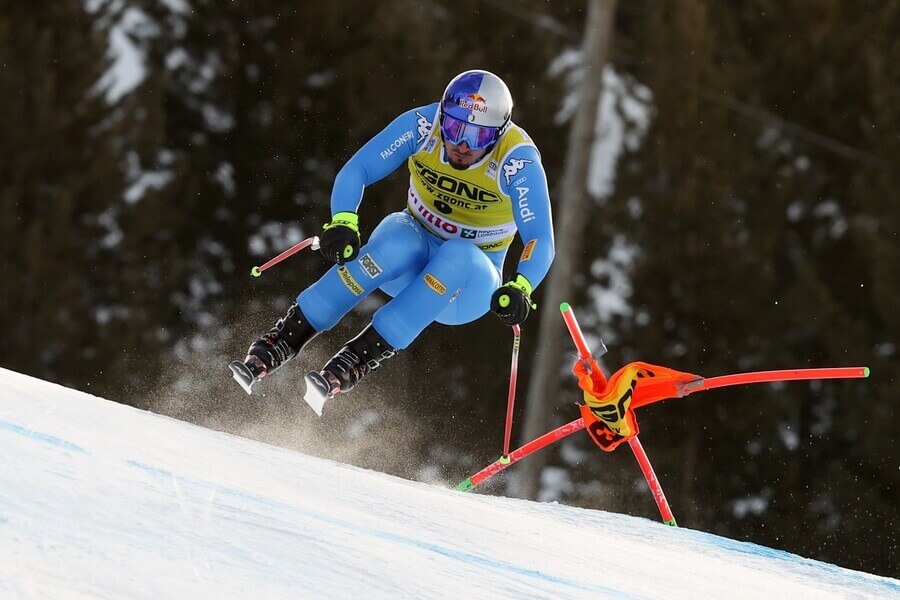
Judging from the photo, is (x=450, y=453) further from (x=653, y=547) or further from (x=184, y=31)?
(x=653, y=547)

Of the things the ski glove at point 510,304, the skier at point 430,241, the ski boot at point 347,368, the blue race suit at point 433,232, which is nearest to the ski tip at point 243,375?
the skier at point 430,241

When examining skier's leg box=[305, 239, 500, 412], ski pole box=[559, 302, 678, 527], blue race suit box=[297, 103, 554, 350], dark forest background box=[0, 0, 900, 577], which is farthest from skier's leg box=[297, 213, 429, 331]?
dark forest background box=[0, 0, 900, 577]

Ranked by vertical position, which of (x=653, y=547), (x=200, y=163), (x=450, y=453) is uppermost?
(x=653, y=547)

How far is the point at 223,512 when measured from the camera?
8.13 ft

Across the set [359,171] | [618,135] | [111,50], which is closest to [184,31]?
[111,50]

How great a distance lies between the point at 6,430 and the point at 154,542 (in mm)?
684

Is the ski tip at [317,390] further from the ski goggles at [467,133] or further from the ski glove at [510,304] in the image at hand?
the ski goggles at [467,133]

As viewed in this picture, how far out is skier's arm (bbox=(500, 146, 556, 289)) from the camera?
4723mm

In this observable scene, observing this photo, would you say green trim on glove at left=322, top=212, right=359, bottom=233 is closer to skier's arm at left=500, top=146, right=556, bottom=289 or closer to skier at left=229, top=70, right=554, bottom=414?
skier at left=229, top=70, right=554, bottom=414

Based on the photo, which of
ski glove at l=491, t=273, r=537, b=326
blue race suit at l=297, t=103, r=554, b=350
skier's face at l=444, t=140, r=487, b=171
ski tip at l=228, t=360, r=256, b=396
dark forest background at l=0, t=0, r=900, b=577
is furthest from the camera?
dark forest background at l=0, t=0, r=900, b=577

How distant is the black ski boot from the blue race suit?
0.04 m

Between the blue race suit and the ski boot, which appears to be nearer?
the ski boot

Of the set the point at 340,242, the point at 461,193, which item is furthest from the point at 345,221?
the point at 461,193

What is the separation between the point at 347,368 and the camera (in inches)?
183
